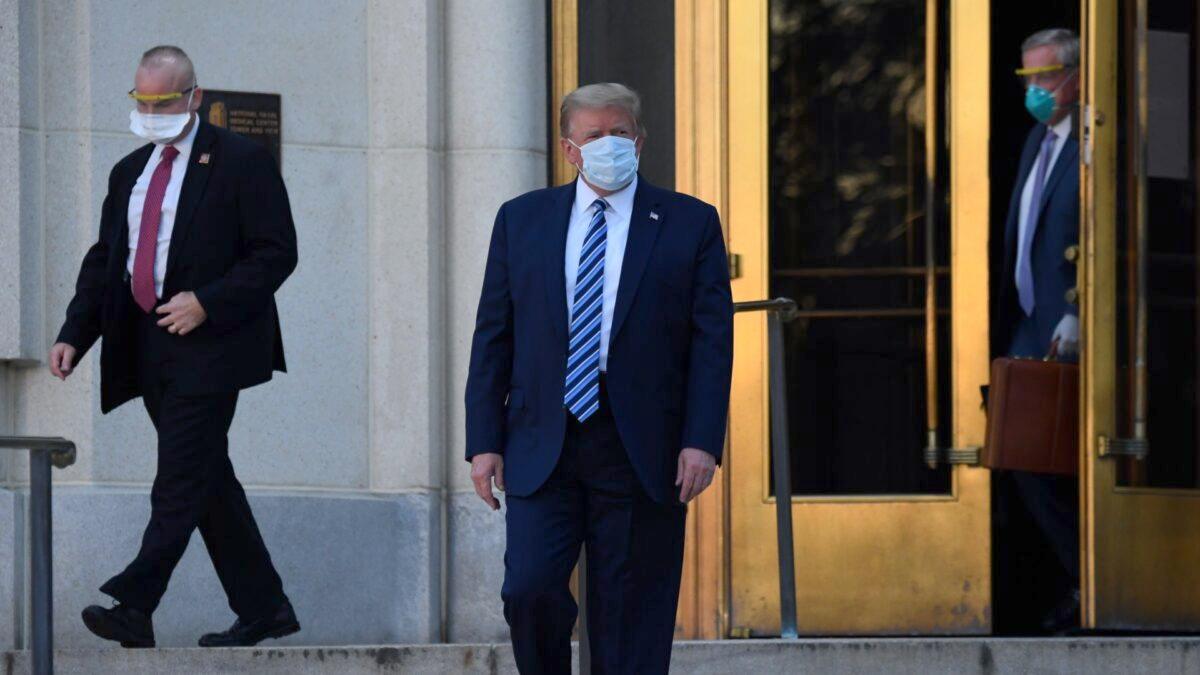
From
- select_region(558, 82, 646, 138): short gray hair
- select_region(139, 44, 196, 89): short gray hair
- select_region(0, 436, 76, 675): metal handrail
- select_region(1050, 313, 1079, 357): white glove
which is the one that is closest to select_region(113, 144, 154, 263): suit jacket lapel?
select_region(139, 44, 196, 89): short gray hair

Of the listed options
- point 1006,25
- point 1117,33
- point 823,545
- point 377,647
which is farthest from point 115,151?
point 1006,25

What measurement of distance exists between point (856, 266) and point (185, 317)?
2.83 metres

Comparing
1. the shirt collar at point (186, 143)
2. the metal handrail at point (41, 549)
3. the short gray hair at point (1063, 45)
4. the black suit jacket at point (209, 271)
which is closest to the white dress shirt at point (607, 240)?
the metal handrail at point (41, 549)

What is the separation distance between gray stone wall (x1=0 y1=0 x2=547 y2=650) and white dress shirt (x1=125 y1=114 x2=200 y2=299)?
3.11ft

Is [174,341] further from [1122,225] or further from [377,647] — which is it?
[1122,225]

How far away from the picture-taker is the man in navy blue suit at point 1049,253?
8.94m

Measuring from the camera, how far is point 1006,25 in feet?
37.1

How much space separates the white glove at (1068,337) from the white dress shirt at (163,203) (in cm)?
321

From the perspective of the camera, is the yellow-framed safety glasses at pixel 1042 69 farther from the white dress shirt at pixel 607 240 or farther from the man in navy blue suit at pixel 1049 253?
the white dress shirt at pixel 607 240

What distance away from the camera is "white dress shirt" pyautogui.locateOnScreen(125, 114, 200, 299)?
7.48 meters

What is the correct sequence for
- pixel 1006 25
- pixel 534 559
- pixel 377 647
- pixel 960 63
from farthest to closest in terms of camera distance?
pixel 1006 25 → pixel 960 63 → pixel 377 647 → pixel 534 559

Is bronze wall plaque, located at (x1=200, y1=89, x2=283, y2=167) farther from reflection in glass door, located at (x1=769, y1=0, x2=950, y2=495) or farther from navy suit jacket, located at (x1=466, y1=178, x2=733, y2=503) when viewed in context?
navy suit jacket, located at (x1=466, y1=178, x2=733, y2=503)

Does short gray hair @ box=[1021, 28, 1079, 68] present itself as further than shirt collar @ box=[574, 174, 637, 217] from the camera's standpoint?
Yes

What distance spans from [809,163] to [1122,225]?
3.85ft
